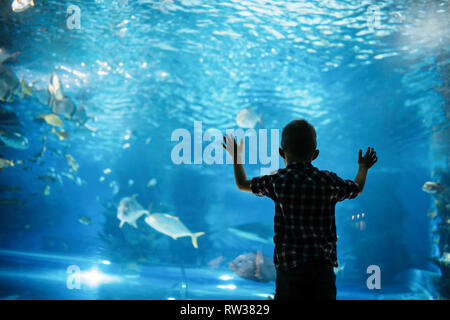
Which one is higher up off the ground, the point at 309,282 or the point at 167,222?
the point at 167,222

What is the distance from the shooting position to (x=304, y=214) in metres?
1.83

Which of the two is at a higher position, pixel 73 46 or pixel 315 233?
pixel 73 46

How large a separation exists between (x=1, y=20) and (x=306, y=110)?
14319mm

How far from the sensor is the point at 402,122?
15.4m

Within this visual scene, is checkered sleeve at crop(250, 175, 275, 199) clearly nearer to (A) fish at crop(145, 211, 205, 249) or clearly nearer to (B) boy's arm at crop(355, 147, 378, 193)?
(B) boy's arm at crop(355, 147, 378, 193)

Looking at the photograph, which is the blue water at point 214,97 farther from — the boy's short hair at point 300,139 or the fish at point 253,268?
the boy's short hair at point 300,139

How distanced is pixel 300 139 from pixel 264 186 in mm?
509

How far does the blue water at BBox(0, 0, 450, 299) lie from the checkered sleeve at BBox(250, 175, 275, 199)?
252 inches

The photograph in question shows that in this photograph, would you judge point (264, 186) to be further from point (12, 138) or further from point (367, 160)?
point (12, 138)

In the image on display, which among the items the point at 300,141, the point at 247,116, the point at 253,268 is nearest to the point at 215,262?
the point at 253,268

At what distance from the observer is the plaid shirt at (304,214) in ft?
5.84
